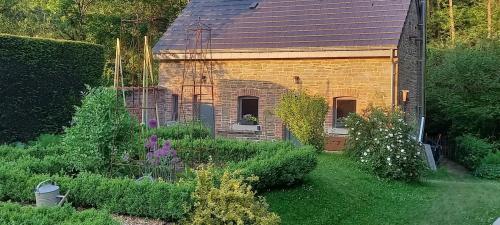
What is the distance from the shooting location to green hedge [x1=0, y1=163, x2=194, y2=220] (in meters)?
6.48

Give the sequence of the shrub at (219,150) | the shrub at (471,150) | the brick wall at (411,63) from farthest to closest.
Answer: the shrub at (471,150) < the brick wall at (411,63) < the shrub at (219,150)

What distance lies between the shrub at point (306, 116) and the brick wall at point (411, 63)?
3.21m

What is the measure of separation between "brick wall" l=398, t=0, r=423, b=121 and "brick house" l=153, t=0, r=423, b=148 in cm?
3

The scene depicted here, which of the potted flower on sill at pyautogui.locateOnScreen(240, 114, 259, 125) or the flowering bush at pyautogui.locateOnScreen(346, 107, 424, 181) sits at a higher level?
the potted flower on sill at pyautogui.locateOnScreen(240, 114, 259, 125)

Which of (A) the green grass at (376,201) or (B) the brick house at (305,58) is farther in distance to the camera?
(B) the brick house at (305,58)

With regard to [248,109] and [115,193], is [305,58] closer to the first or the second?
[248,109]

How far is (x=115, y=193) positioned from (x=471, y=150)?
48.0 ft

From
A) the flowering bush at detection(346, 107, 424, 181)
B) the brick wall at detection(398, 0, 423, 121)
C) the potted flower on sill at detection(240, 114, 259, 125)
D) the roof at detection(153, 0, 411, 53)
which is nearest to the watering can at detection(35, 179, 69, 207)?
the flowering bush at detection(346, 107, 424, 181)

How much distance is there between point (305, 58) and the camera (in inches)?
609

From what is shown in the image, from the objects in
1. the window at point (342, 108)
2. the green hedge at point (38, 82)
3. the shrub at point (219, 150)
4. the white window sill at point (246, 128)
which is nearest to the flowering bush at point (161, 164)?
the shrub at point (219, 150)

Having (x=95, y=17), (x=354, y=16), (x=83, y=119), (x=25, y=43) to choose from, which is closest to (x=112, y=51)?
(x=95, y=17)

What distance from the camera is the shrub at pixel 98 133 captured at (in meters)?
8.12

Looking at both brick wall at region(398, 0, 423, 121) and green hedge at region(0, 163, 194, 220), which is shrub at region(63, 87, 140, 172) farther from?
brick wall at region(398, 0, 423, 121)

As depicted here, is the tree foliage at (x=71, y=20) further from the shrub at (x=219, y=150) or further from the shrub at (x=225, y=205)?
the shrub at (x=225, y=205)
